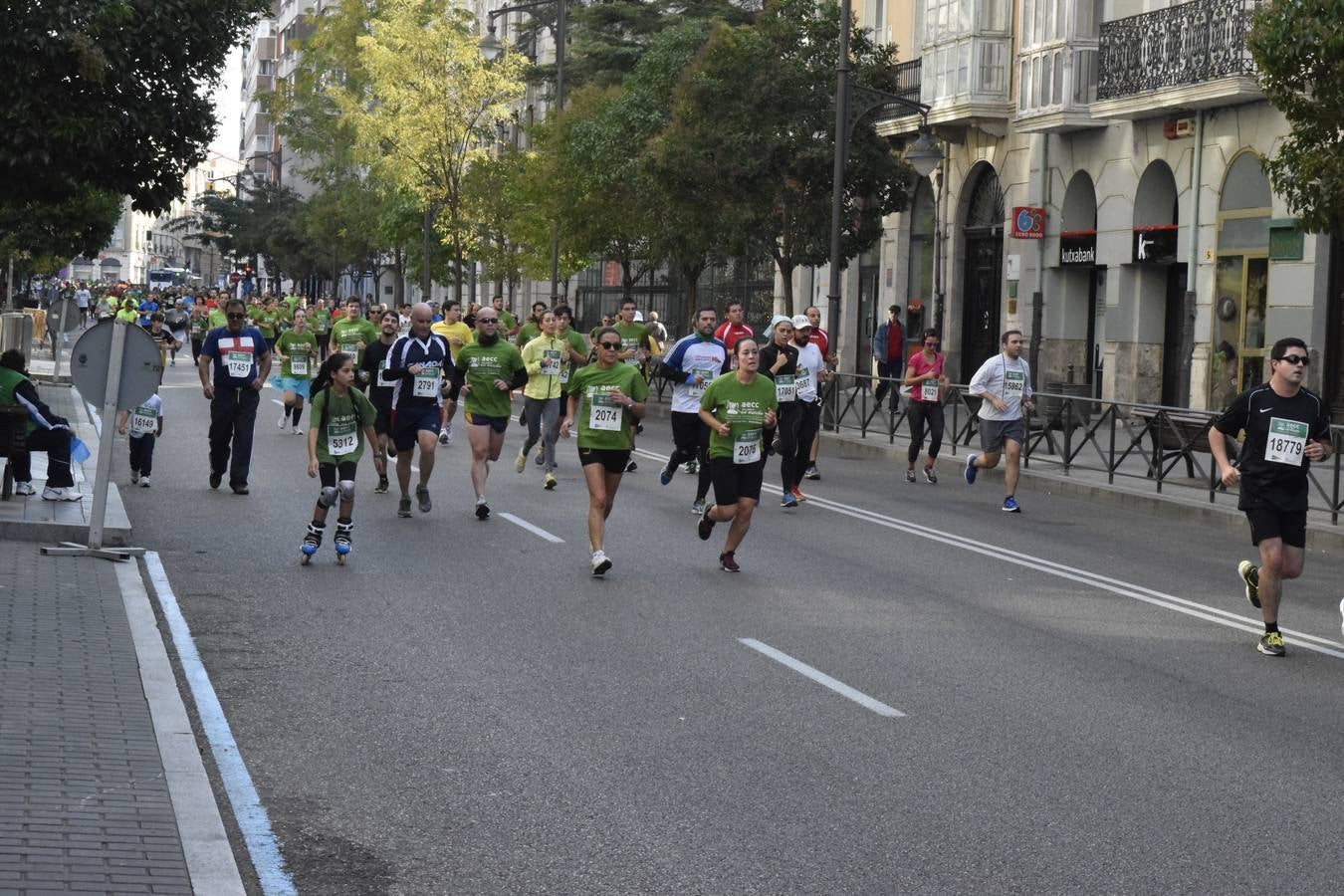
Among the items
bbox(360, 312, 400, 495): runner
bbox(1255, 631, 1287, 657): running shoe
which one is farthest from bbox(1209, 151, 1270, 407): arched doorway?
bbox(1255, 631, 1287, 657): running shoe

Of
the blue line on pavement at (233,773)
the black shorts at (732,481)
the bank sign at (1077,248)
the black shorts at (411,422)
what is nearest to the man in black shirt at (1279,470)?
the black shorts at (732,481)

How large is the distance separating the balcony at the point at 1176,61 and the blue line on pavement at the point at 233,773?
2006 centimetres

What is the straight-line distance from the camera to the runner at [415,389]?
55.7 ft

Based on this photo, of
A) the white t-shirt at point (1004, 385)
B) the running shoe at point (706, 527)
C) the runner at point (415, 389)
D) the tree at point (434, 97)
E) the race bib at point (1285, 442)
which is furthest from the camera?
the tree at point (434, 97)

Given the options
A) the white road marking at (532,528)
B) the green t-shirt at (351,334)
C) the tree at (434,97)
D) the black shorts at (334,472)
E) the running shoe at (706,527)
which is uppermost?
the tree at (434,97)

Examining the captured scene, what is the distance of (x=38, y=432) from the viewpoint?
15.7m

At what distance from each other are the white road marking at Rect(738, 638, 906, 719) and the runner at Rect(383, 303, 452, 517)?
22.9ft

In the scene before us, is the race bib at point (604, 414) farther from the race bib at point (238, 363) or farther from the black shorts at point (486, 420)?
the race bib at point (238, 363)

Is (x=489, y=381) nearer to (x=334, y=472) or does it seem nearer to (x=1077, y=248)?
(x=334, y=472)

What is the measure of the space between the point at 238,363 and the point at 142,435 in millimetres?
1123

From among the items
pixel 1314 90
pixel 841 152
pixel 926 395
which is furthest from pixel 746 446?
pixel 841 152

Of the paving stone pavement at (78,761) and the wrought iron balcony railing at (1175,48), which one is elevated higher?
the wrought iron balcony railing at (1175,48)

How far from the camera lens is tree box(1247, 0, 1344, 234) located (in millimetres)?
17188

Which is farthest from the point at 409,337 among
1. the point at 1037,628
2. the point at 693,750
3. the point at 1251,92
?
the point at 1251,92
